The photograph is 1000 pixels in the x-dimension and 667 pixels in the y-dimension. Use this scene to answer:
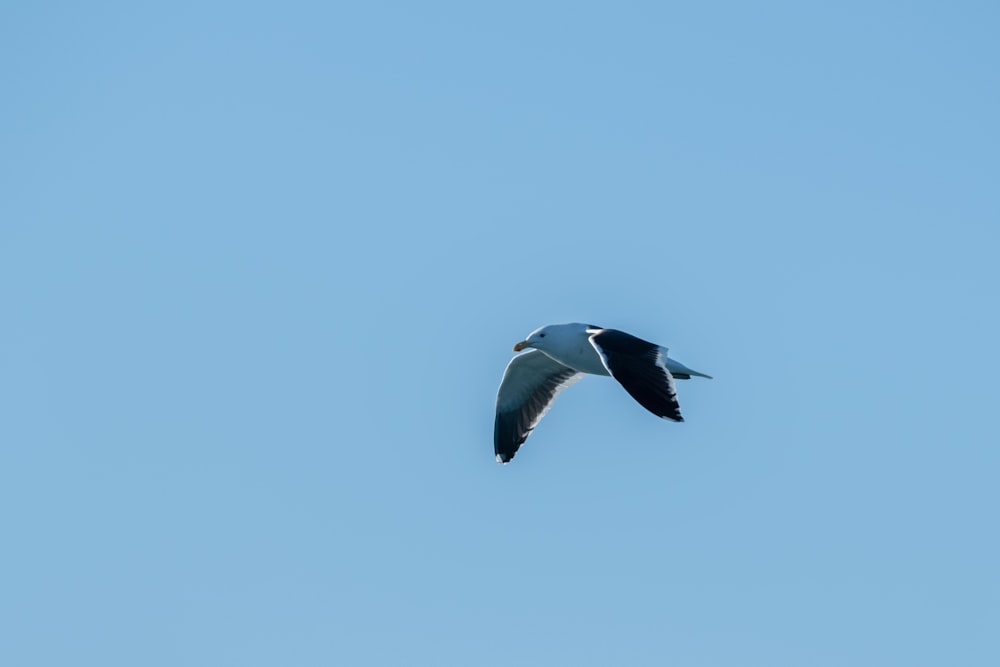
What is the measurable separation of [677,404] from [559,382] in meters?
6.22

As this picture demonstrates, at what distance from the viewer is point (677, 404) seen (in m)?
20.7

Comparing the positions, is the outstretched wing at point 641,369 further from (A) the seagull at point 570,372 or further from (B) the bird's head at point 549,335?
(B) the bird's head at point 549,335

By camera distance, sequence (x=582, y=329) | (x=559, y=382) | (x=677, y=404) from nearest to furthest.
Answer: (x=677, y=404)
(x=582, y=329)
(x=559, y=382)

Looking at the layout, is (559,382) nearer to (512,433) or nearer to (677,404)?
(512,433)

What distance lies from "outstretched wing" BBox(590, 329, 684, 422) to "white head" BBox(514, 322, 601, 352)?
1.56 m

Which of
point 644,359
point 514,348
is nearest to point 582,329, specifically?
point 514,348

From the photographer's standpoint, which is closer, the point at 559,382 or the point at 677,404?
the point at 677,404

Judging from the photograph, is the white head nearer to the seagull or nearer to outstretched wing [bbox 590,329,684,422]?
the seagull

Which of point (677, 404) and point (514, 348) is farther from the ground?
point (514, 348)

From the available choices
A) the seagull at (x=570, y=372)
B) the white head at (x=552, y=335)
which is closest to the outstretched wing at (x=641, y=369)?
the seagull at (x=570, y=372)

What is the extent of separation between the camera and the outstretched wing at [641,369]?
2061cm

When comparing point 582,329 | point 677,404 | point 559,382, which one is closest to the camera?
point 677,404

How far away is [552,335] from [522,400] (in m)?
2.56

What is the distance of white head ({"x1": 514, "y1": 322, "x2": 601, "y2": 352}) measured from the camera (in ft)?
80.3
